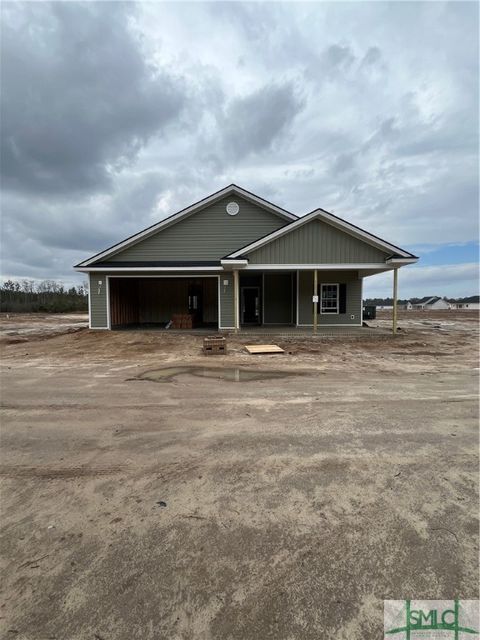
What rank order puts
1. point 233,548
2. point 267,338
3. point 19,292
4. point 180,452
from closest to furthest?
point 233,548 < point 180,452 < point 267,338 < point 19,292

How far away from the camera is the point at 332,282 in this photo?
1611 centimetres

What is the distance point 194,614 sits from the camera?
175 cm

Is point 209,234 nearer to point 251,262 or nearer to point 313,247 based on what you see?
point 251,262

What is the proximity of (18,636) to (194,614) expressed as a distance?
85 cm

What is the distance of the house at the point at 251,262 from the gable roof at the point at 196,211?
0.05 metres

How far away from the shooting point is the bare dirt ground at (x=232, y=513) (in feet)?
5.85

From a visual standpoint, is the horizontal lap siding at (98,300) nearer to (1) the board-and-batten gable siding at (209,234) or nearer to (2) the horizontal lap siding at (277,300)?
(1) the board-and-batten gable siding at (209,234)

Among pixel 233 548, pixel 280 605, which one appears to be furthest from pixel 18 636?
pixel 280 605

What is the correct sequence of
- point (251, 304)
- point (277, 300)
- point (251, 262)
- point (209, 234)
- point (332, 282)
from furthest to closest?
point (251, 304)
point (277, 300)
point (209, 234)
point (332, 282)
point (251, 262)

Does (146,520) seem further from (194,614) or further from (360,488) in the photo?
(360,488)

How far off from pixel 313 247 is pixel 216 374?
8570mm

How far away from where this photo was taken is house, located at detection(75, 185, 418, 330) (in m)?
13.9

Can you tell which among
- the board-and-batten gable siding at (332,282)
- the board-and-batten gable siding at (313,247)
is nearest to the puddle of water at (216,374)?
the board-and-batten gable siding at (313,247)

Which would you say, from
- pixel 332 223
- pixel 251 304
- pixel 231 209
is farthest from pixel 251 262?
pixel 231 209
